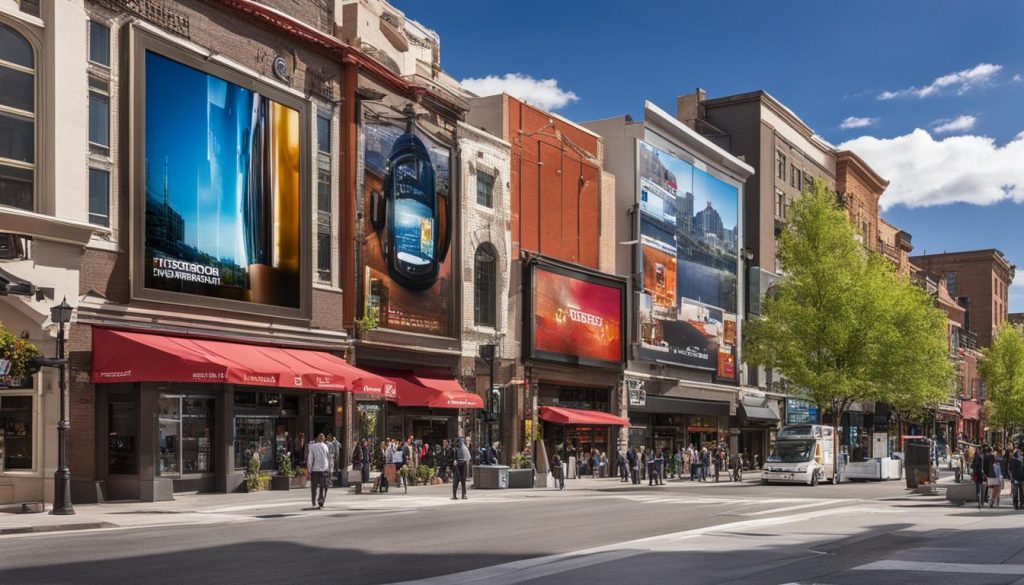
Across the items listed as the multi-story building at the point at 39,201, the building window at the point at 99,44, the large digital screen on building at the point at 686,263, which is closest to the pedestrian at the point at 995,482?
the multi-story building at the point at 39,201

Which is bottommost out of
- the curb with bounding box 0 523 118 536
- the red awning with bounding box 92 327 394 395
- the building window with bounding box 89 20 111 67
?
the curb with bounding box 0 523 118 536

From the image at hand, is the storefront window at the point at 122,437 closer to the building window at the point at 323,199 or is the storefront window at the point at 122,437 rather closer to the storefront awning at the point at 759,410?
the building window at the point at 323,199

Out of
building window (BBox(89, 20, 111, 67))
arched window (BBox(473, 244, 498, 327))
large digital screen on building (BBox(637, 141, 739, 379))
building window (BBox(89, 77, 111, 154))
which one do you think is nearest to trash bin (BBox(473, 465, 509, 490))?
arched window (BBox(473, 244, 498, 327))

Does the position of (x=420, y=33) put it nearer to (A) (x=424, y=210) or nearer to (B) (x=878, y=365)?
(A) (x=424, y=210)

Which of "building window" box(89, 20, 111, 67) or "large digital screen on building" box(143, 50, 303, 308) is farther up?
"building window" box(89, 20, 111, 67)

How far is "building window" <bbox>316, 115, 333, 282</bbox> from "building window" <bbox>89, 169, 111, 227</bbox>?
891 centimetres

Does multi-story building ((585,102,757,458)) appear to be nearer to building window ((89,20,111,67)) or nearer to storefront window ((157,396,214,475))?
storefront window ((157,396,214,475))

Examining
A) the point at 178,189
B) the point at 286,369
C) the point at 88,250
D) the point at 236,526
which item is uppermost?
the point at 178,189

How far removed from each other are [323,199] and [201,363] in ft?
33.8

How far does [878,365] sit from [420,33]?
2777cm

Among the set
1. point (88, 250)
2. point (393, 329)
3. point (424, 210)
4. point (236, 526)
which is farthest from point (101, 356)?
point (424, 210)

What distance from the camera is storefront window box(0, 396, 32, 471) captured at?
28250 mm

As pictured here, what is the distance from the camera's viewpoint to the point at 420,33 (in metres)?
54.8

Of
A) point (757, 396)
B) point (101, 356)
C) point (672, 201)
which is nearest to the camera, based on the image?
point (101, 356)
